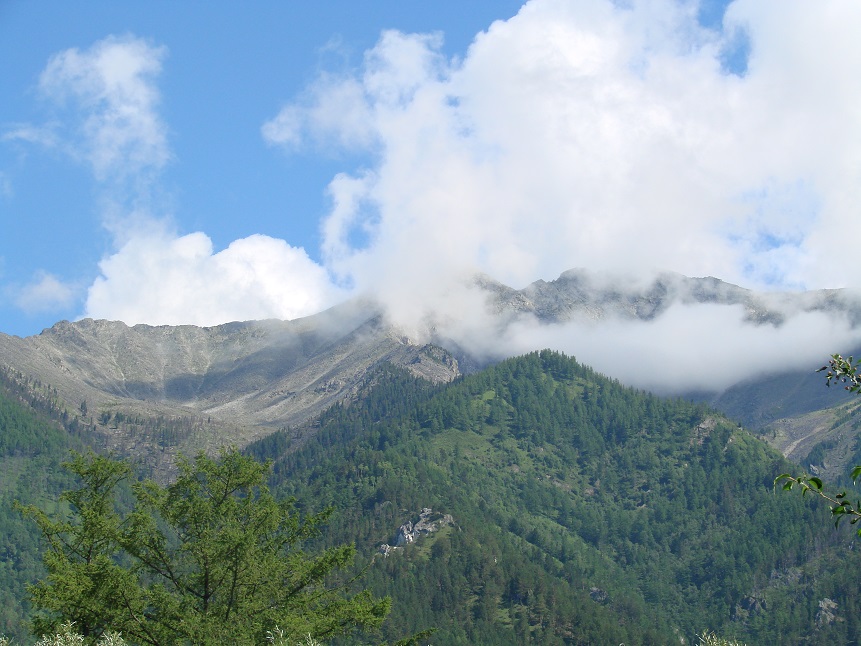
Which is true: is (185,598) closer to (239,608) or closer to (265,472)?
(239,608)

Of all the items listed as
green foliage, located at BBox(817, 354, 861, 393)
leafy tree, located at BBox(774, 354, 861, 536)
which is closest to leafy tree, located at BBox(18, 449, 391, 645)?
leafy tree, located at BBox(774, 354, 861, 536)

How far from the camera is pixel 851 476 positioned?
20.6m

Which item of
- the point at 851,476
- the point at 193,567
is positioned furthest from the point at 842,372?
the point at 193,567

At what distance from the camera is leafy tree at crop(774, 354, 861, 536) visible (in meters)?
20.1

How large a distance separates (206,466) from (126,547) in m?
6.06

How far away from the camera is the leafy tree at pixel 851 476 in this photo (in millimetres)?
20141

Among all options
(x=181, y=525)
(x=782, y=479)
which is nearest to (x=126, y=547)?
(x=181, y=525)

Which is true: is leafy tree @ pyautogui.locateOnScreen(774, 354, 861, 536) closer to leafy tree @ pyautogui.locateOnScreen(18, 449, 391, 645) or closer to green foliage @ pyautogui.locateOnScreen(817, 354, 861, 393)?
green foliage @ pyautogui.locateOnScreen(817, 354, 861, 393)

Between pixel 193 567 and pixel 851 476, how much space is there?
40.0 metres

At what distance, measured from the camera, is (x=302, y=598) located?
169 feet

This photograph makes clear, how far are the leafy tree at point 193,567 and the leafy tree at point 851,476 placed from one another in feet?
99.0

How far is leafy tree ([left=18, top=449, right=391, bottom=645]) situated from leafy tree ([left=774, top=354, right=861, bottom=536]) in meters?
30.2

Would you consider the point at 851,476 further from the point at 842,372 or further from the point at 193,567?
the point at 193,567

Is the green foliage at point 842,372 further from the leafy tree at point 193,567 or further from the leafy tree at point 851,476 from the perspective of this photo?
the leafy tree at point 193,567
